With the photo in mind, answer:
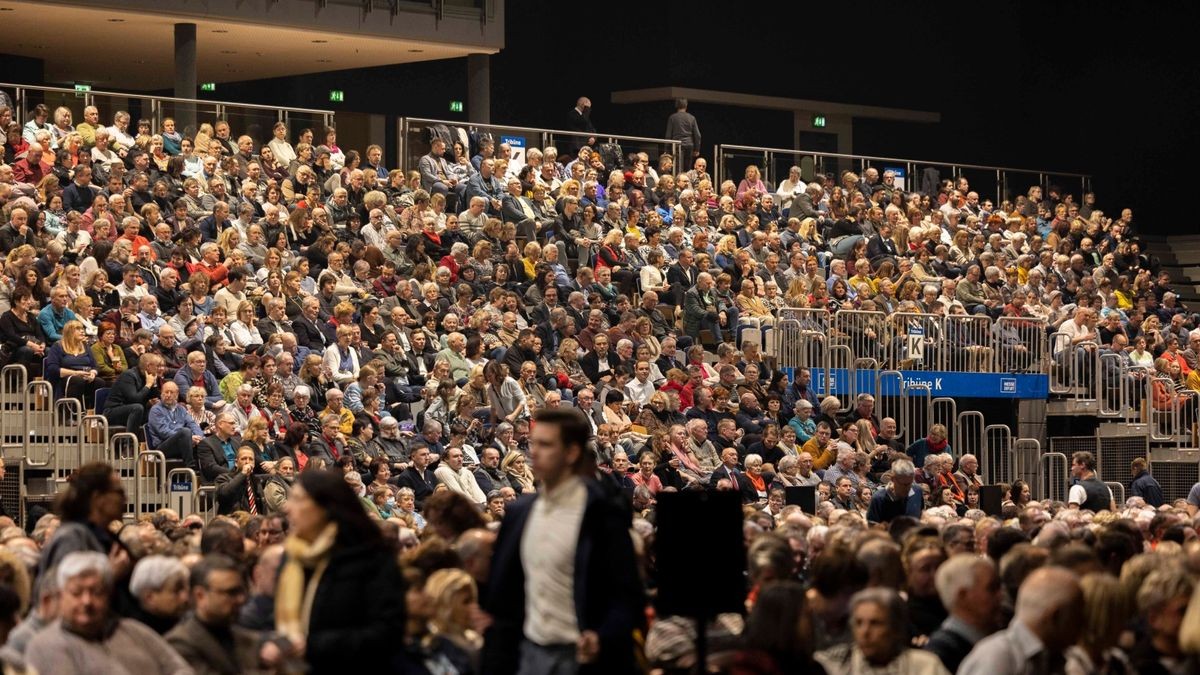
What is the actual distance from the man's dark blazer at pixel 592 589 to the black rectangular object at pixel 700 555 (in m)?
0.20

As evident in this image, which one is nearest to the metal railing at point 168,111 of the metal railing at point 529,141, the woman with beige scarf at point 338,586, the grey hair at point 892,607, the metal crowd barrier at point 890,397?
the metal railing at point 529,141

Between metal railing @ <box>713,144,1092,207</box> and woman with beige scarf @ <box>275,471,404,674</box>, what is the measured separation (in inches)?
854

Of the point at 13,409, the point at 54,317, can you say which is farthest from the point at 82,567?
the point at 54,317

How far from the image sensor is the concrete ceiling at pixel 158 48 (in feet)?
87.1

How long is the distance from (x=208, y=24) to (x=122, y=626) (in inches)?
826

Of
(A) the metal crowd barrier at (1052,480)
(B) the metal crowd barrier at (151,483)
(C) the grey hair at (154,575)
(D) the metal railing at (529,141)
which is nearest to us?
(C) the grey hair at (154,575)

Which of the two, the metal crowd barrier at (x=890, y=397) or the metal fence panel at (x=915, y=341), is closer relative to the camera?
the metal crowd barrier at (x=890, y=397)

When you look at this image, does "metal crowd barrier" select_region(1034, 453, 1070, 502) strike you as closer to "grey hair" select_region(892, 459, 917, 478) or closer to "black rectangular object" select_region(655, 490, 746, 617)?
"grey hair" select_region(892, 459, 917, 478)

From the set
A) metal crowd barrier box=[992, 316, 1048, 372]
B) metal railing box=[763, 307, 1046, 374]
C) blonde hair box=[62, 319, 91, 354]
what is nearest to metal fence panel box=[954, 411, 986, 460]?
metal railing box=[763, 307, 1046, 374]

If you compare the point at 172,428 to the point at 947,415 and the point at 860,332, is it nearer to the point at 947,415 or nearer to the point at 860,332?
the point at 860,332

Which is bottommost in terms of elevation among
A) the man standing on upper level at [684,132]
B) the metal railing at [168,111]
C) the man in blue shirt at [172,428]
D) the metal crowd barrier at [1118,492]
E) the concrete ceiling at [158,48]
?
the metal crowd barrier at [1118,492]

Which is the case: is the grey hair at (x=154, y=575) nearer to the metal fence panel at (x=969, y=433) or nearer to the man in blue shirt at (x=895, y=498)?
the man in blue shirt at (x=895, y=498)

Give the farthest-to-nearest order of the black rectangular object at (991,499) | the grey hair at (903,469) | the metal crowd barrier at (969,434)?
the metal crowd barrier at (969,434)
the black rectangular object at (991,499)
the grey hair at (903,469)

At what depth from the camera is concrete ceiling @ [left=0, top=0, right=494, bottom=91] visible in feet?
87.1
